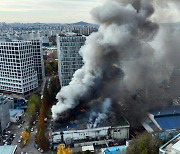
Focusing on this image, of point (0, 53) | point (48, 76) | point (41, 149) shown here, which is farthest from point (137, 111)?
point (48, 76)

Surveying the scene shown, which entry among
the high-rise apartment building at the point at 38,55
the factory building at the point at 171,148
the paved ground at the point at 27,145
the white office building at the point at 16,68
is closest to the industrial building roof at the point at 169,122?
the factory building at the point at 171,148

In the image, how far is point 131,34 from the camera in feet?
83.0

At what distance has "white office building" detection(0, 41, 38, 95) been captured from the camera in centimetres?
3400

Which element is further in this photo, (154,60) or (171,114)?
(154,60)

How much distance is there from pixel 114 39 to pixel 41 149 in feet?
38.8

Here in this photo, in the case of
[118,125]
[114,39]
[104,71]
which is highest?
[114,39]

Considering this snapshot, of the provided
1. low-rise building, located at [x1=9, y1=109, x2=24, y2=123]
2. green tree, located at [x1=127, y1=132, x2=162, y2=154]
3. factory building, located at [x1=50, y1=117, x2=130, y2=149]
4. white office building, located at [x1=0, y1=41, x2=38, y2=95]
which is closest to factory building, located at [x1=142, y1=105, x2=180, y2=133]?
factory building, located at [x1=50, y1=117, x2=130, y2=149]

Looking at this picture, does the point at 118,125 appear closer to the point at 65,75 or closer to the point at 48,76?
the point at 65,75

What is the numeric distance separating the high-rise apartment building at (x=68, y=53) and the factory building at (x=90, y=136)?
13.6 meters

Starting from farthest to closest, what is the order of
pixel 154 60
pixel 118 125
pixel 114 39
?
pixel 154 60 → pixel 114 39 → pixel 118 125

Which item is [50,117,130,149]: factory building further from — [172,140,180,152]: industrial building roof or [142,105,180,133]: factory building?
[172,140,180,152]: industrial building roof

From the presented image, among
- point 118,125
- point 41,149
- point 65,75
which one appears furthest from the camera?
point 65,75

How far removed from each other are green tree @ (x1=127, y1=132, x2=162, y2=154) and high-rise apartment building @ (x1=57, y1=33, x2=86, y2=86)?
1813 centimetres

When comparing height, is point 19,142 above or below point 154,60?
below
